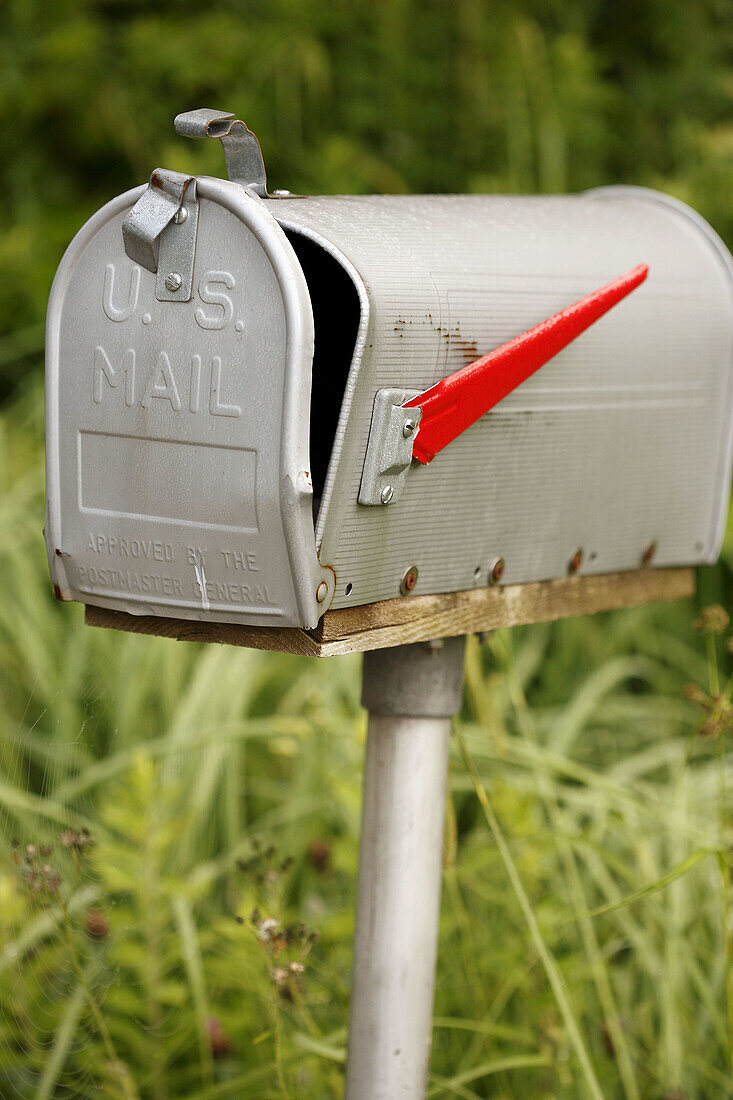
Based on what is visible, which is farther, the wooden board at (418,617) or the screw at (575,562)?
the screw at (575,562)

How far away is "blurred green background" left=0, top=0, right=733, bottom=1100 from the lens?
1.51m

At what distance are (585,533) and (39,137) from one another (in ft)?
9.58

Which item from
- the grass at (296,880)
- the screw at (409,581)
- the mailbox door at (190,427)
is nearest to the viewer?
the mailbox door at (190,427)

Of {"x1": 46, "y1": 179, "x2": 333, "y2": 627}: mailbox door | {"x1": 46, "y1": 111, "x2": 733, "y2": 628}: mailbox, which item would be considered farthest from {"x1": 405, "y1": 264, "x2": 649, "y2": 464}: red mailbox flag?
{"x1": 46, "y1": 179, "x2": 333, "y2": 627}: mailbox door

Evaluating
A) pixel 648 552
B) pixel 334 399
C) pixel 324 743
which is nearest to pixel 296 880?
pixel 324 743

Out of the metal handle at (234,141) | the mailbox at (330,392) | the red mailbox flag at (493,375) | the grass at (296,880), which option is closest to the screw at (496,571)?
the mailbox at (330,392)

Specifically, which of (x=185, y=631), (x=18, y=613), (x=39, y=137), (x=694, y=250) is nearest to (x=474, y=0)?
(x=39, y=137)

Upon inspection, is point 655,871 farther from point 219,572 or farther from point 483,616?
point 219,572

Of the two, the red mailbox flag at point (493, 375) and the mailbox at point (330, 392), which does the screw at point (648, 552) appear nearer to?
the mailbox at point (330, 392)

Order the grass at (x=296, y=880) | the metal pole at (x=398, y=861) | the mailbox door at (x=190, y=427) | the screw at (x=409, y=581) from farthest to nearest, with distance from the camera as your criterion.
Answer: the grass at (x=296, y=880)
the metal pole at (x=398, y=861)
the screw at (x=409, y=581)
the mailbox door at (x=190, y=427)

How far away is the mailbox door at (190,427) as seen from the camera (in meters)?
0.83

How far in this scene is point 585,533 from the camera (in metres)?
1.13

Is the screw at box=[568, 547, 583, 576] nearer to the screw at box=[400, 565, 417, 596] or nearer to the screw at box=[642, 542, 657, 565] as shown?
the screw at box=[642, 542, 657, 565]

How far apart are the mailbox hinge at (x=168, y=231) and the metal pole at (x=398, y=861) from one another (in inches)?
16.2
